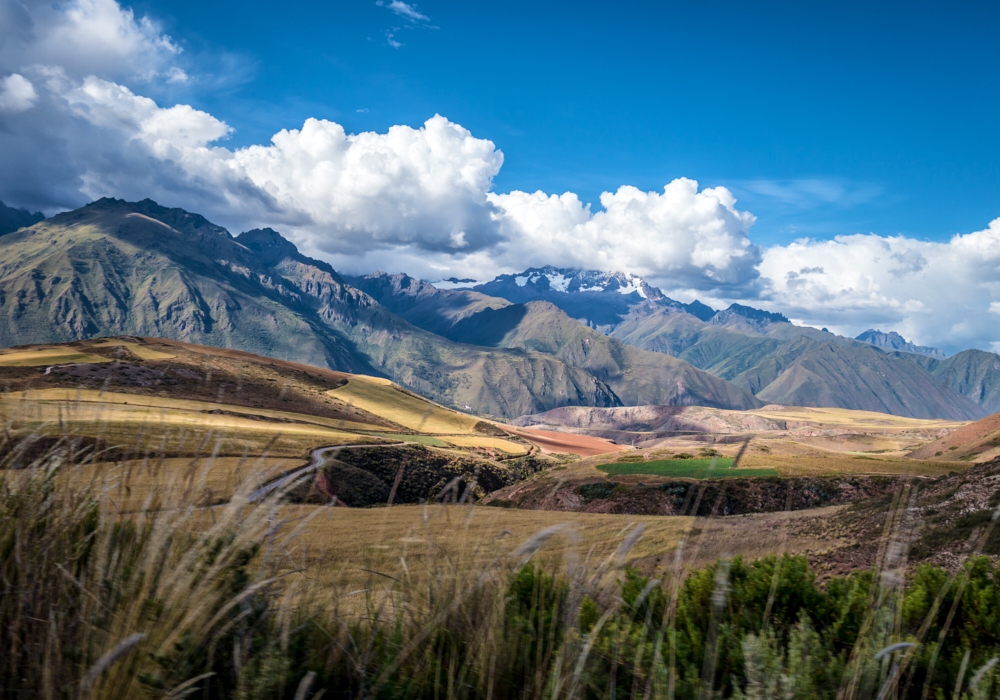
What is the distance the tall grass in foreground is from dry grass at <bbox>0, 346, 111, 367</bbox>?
90.5 meters

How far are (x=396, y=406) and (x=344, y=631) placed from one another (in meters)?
119

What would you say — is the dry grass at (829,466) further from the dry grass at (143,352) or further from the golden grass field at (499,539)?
the dry grass at (143,352)

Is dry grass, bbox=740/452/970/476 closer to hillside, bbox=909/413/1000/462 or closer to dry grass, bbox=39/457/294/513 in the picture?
hillside, bbox=909/413/1000/462

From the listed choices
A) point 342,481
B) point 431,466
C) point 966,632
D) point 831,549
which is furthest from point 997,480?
point 431,466

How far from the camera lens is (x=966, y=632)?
4406 mm

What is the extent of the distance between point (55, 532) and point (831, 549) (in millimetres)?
13614

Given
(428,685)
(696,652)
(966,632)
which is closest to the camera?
(428,685)

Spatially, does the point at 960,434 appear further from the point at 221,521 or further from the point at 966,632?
the point at 221,521

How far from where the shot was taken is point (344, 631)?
11.2 ft

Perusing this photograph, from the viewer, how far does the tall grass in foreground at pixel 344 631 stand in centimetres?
246

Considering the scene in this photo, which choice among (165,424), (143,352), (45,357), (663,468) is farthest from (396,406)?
(165,424)

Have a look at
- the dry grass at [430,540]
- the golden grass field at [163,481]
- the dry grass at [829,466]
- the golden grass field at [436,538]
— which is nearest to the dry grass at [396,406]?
the dry grass at [829,466]

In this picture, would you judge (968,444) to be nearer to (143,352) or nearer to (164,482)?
(164,482)

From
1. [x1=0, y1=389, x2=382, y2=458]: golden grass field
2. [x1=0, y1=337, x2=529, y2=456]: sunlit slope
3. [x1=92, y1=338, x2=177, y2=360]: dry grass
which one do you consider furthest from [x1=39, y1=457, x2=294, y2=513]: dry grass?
[x1=92, y1=338, x2=177, y2=360]: dry grass
